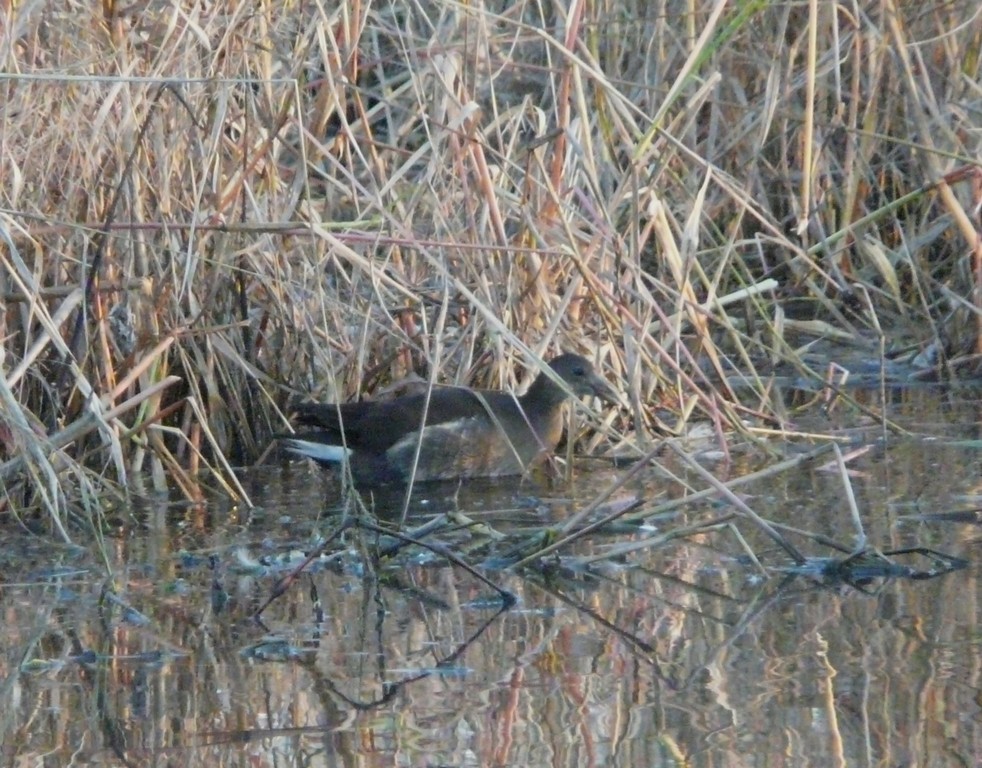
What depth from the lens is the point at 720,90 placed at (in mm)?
7820

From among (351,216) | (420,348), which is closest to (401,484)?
(420,348)

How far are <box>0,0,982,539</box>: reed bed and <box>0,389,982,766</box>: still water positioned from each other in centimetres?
44

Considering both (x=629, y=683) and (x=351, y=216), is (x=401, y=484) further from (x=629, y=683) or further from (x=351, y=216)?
(x=629, y=683)

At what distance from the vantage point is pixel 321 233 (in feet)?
16.2

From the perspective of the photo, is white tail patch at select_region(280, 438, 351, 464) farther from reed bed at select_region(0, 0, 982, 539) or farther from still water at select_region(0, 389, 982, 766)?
still water at select_region(0, 389, 982, 766)

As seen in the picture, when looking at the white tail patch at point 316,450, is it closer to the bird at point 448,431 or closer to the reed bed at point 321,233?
the bird at point 448,431

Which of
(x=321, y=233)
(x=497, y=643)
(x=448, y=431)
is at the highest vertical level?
(x=321, y=233)

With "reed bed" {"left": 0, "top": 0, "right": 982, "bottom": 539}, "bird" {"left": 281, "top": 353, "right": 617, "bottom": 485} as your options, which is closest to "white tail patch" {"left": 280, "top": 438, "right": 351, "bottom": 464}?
"bird" {"left": 281, "top": 353, "right": 617, "bottom": 485}

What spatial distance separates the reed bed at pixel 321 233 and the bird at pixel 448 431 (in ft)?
0.38

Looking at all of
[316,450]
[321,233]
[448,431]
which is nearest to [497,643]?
A: [321,233]

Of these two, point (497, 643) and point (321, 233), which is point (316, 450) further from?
point (497, 643)

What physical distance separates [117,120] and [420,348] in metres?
1.30

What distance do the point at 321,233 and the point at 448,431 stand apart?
147cm

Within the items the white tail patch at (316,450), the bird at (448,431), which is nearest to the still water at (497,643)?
the white tail patch at (316,450)
